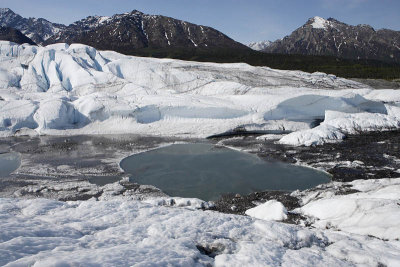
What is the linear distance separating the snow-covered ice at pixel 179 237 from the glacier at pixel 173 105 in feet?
39.3

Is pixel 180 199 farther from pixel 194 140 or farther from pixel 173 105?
pixel 173 105

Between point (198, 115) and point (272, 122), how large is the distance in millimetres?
5946

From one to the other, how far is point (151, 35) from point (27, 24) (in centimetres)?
8422

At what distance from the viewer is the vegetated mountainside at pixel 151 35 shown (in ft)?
373

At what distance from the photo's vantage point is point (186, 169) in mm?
15094

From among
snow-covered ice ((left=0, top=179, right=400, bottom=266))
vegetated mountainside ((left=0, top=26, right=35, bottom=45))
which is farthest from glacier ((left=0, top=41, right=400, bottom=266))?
vegetated mountainside ((left=0, top=26, right=35, bottom=45))

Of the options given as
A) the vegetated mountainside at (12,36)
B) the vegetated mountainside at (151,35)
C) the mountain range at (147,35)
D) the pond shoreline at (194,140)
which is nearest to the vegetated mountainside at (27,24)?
the mountain range at (147,35)

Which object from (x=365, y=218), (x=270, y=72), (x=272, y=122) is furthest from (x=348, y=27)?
(x=365, y=218)

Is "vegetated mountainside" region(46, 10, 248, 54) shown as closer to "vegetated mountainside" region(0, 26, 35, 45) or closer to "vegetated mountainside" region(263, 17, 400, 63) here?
"vegetated mountainside" region(0, 26, 35, 45)

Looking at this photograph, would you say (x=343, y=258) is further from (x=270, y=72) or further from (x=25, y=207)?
(x=270, y=72)

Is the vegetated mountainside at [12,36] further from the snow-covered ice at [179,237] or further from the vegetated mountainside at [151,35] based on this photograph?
the snow-covered ice at [179,237]

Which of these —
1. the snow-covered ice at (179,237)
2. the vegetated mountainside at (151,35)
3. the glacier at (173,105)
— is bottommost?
the snow-covered ice at (179,237)

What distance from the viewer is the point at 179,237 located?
19.8 feet

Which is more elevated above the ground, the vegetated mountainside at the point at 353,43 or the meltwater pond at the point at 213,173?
the vegetated mountainside at the point at 353,43
